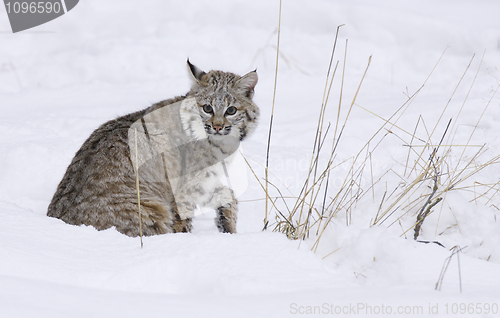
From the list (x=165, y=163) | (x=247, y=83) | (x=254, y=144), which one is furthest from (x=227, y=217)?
(x=254, y=144)

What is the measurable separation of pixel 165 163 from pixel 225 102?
59 cm

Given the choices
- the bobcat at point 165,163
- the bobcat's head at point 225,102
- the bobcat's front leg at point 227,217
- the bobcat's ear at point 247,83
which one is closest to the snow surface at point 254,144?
the bobcat's front leg at point 227,217

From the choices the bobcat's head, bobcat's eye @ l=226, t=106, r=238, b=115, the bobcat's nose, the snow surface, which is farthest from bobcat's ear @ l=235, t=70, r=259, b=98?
the snow surface

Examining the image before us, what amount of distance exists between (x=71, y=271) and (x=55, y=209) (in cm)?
118

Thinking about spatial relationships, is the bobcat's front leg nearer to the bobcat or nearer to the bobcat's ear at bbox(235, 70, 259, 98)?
the bobcat

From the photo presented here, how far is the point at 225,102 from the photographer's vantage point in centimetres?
304

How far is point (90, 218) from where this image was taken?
2.49m

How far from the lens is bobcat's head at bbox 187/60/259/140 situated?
9.90 ft

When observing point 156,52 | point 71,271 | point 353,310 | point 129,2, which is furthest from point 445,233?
point 129,2

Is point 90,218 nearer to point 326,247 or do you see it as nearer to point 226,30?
point 326,247

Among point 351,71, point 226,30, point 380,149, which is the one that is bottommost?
point 380,149

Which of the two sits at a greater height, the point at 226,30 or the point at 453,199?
the point at 226,30

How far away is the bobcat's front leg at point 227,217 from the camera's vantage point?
312 centimetres

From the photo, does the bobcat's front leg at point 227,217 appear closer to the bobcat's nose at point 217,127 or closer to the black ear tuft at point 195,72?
the bobcat's nose at point 217,127
